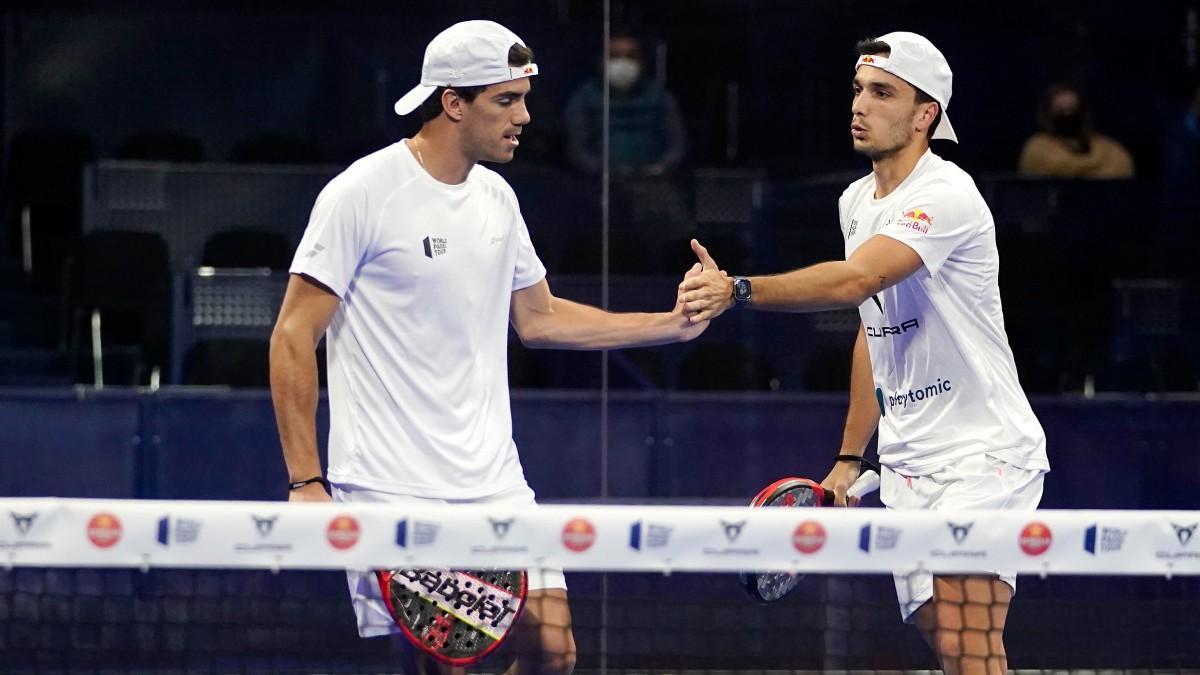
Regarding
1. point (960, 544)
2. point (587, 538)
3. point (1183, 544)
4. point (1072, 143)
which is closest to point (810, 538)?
point (960, 544)

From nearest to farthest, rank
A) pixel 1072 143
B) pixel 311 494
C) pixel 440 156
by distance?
pixel 311 494, pixel 440 156, pixel 1072 143

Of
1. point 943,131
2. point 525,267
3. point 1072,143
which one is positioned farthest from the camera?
point 1072,143

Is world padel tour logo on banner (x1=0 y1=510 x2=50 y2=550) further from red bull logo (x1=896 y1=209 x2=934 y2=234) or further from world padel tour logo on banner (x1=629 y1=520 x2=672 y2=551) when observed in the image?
red bull logo (x1=896 y1=209 x2=934 y2=234)

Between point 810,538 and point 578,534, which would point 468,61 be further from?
point 810,538

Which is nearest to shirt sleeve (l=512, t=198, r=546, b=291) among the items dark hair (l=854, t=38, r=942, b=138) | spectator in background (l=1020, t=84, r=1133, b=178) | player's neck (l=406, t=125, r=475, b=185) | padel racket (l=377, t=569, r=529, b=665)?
player's neck (l=406, t=125, r=475, b=185)

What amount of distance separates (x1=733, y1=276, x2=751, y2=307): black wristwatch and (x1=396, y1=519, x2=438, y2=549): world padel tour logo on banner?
3.64 ft

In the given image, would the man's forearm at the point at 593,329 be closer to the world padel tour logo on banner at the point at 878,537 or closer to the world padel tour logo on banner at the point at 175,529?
the world padel tour logo on banner at the point at 878,537

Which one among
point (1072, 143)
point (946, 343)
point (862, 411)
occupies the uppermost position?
point (1072, 143)

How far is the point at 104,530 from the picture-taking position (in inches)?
124

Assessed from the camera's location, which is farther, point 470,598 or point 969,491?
Answer: point 969,491

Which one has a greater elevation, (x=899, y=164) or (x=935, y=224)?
(x=899, y=164)

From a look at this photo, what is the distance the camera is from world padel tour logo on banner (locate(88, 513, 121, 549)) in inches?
123

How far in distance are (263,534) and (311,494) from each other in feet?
1.43

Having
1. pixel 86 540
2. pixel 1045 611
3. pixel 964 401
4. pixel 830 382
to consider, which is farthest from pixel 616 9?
pixel 86 540
